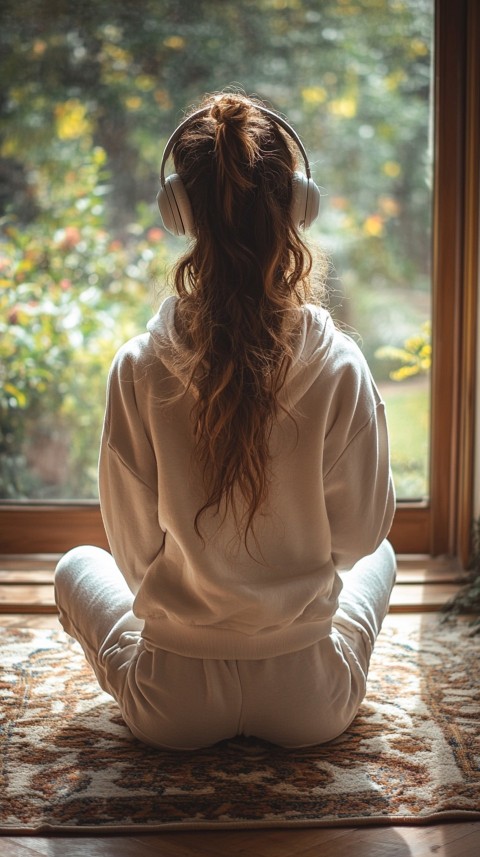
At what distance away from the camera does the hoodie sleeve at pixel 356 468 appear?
5.27ft

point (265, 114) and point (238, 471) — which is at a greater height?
point (265, 114)

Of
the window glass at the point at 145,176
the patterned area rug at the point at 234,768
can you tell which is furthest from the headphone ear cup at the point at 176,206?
the window glass at the point at 145,176

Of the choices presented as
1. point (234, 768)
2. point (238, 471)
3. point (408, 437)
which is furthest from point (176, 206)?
Answer: point (408, 437)

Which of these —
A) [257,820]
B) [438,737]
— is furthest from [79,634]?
[438,737]

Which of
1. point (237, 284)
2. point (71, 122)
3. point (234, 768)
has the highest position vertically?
point (71, 122)

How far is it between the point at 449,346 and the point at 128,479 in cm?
150

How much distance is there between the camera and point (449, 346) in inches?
114

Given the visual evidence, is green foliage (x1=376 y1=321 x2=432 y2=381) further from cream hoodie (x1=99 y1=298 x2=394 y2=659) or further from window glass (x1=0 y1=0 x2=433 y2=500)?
cream hoodie (x1=99 y1=298 x2=394 y2=659)

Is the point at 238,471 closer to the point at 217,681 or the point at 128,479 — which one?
the point at 128,479

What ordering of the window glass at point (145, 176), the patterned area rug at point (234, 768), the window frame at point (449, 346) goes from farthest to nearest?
the window glass at point (145, 176), the window frame at point (449, 346), the patterned area rug at point (234, 768)

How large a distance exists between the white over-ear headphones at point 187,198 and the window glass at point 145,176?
51.7 inches

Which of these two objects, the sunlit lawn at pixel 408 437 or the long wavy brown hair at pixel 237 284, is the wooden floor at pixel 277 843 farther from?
the sunlit lawn at pixel 408 437

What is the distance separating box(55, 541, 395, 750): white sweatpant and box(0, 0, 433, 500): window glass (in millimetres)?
1249

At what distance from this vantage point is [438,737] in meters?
1.78
